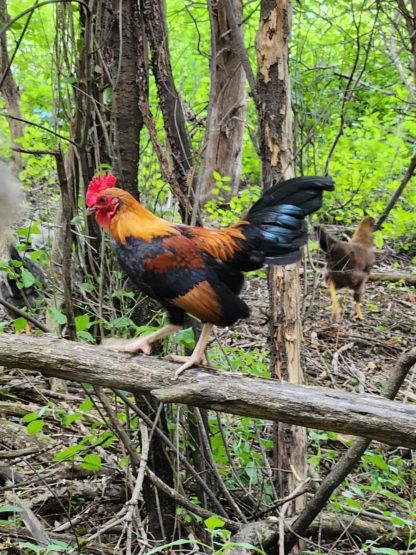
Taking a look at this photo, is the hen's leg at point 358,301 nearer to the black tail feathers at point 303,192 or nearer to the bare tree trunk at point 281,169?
Result: the bare tree trunk at point 281,169

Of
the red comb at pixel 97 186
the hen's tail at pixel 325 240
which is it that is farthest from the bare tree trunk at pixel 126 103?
the hen's tail at pixel 325 240

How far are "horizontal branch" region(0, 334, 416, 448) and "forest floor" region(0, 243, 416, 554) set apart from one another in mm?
670

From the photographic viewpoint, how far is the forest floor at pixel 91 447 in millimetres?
3744

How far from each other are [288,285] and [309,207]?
103cm

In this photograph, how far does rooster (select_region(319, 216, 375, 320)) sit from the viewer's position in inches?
296

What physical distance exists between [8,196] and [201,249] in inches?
38.2

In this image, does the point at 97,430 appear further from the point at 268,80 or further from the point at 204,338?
the point at 268,80

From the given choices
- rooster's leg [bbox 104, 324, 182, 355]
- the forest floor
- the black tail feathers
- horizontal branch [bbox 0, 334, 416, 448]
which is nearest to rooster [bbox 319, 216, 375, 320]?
the forest floor

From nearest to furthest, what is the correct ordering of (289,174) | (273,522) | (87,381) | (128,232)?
(87,381) → (128,232) → (273,522) → (289,174)

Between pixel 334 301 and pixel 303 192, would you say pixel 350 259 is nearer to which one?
pixel 334 301

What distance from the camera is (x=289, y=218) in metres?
3.29

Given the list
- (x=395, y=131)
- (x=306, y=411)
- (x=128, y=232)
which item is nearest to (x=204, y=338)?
(x=128, y=232)

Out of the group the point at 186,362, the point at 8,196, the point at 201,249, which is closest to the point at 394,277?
the point at 201,249

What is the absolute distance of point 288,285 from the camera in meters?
4.27
